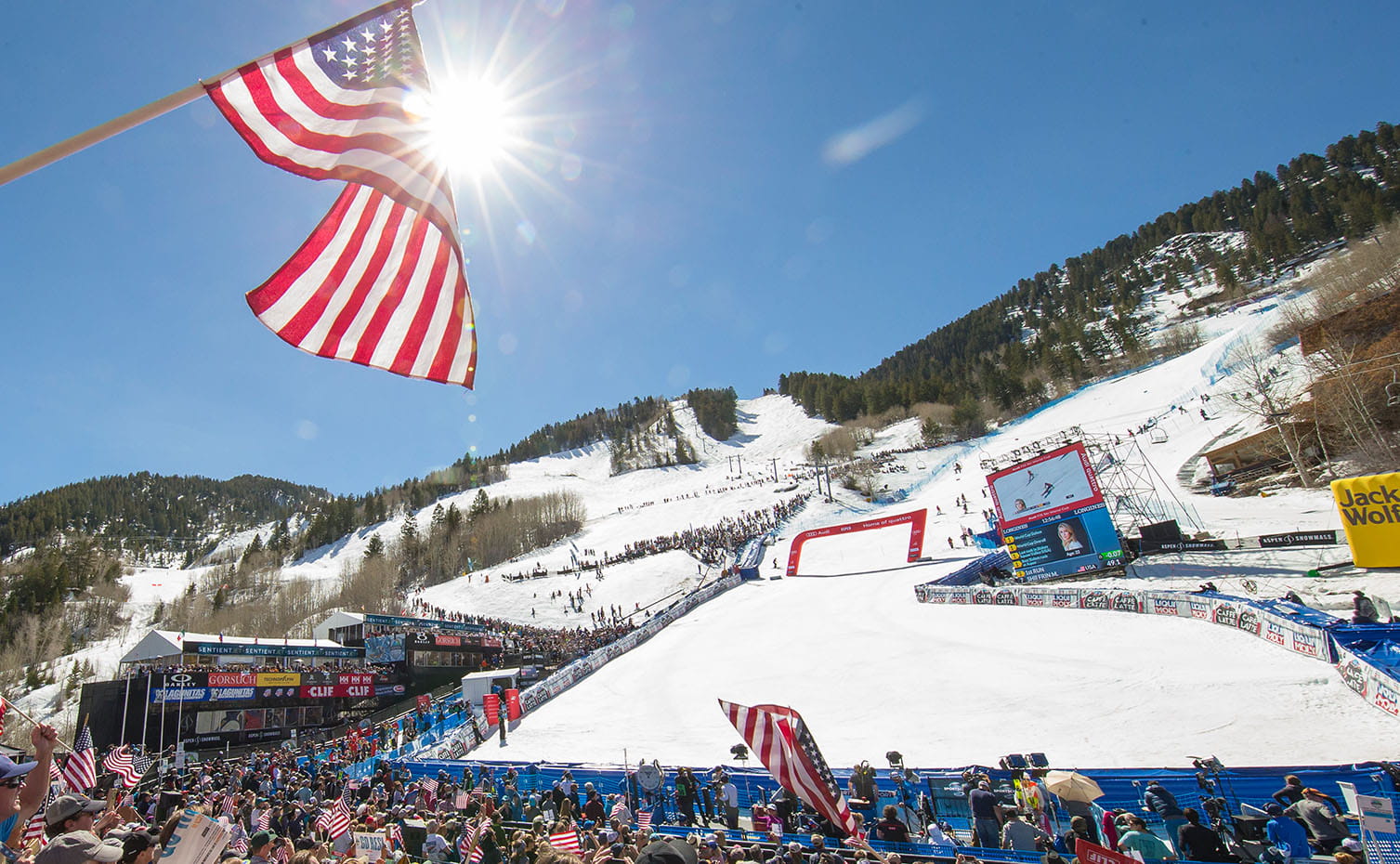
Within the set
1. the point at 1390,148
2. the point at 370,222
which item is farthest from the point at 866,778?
the point at 1390,148

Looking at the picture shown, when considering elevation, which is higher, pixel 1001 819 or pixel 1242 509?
pixel 1242 509

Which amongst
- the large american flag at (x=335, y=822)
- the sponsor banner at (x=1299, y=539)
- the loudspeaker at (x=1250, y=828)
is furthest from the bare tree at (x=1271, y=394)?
the large american flag at (x=335, y=822)

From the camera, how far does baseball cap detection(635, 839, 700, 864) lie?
91.0 inches

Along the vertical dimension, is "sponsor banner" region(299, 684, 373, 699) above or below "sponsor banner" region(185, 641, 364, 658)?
below

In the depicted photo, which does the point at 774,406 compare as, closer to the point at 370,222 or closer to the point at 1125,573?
the point at 1125,573

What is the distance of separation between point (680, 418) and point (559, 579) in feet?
345

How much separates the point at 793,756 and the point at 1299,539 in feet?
86.5

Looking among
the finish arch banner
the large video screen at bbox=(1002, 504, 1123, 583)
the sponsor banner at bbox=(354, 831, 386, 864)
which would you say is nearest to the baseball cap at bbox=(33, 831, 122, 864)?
the sponsor banner at bbox=(354, 831, 386, 864)

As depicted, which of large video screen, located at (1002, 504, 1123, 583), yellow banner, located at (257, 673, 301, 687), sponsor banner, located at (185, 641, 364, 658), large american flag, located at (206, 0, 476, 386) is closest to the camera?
large american flag, located at (206, 0, 476, 386)

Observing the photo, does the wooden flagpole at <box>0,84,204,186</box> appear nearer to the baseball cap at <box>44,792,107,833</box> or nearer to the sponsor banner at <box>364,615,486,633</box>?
the baseball cap at <box>44,792,107,833</box>

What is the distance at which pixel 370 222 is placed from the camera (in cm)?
Answer: 503

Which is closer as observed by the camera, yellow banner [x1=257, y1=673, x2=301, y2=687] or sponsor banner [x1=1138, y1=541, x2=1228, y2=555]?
sponsor banner [x1=1138, y1=541, x2=1228, y2=555]

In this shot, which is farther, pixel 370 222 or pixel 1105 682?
pixel 1105 682

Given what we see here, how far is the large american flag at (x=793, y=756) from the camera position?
264 inches
